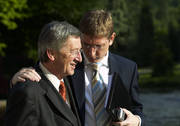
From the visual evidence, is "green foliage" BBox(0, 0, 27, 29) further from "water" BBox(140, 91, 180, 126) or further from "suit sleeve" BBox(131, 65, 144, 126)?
"suit sleeve" BBox(131, 65, 144, 126)

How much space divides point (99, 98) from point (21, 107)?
1001mm

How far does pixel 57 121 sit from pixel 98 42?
0.85 meters

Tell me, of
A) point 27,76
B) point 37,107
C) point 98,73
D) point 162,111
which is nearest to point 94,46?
point 98,73

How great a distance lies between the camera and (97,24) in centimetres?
313

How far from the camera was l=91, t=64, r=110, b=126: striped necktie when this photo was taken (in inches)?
123

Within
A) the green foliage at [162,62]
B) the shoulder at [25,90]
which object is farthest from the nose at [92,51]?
the green foliage at [162,62]

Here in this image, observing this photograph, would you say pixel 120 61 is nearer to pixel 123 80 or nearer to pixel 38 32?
pixel 123 80

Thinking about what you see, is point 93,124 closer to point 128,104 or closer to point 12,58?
point 128,104

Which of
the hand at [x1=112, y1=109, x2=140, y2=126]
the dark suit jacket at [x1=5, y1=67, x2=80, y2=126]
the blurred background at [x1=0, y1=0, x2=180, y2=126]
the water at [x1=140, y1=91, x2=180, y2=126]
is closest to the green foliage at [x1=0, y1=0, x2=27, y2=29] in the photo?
the blurred background at [x1=0, y1=0, x2=180, y2=126]

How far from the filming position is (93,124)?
3170 millimetres

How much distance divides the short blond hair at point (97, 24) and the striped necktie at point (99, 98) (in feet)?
1.08

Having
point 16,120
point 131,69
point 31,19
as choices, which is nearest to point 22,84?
point 16,120

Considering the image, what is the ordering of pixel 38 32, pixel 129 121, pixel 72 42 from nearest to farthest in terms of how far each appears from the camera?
pixel 72 42, pixel 129 121, pixel 38 32

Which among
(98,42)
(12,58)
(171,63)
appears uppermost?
(98,42)
